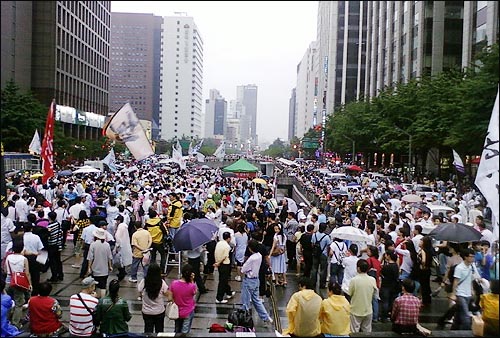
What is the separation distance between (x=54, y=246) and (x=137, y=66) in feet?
289

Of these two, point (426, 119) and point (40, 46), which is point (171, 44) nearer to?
point (40, 46)

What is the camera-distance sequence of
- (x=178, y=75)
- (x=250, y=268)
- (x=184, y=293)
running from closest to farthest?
(x=184, y=293)
(x=250, y=268)
(x=178, y=75)

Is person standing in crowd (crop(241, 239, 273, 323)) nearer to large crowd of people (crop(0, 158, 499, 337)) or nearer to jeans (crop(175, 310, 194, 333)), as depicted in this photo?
large crowd of people (crop(0, 158, 499, 337))

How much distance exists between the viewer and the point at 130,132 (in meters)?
12.7

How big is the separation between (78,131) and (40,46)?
14.1m

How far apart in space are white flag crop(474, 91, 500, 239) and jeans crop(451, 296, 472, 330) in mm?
2272

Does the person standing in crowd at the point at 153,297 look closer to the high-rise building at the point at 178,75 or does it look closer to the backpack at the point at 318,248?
the backpack at the point at 318,248

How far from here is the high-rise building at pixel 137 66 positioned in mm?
86750

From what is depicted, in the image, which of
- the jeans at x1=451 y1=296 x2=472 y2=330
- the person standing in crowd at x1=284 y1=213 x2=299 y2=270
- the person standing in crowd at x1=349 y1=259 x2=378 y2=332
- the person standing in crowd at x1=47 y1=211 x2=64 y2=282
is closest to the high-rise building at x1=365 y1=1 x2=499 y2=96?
the person standing in crowd at x1=284 y1=213 x2=299 y2=270

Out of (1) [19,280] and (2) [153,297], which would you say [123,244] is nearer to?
(1) [19,280]

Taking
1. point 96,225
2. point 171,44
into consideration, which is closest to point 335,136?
point 171,44

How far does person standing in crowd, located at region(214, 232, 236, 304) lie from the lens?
960 cm

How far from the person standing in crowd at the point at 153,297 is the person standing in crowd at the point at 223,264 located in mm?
2429

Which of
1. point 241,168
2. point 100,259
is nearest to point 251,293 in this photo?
point 100,259
